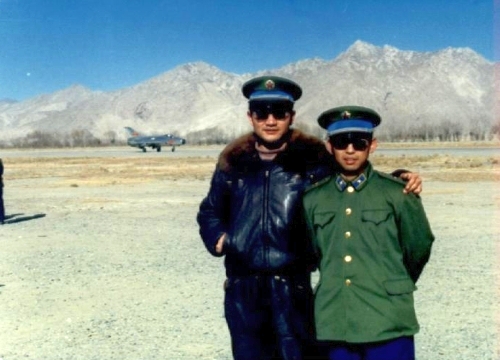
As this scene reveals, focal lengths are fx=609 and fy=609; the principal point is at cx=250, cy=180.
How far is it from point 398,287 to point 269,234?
669 mm

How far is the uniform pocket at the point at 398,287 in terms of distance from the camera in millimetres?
2787

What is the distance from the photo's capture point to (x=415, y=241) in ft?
9.23

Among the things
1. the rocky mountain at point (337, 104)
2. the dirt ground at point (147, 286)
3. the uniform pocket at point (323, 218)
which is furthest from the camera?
the rocky mountain at point (337, 104)

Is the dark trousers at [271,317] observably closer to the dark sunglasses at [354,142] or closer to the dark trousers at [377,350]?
the dark trousers at [377,350]

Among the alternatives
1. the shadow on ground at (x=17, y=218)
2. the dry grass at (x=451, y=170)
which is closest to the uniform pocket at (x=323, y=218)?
the shadow on ground at (x=17, y=218)

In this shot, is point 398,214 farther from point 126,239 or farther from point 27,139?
point 27,139

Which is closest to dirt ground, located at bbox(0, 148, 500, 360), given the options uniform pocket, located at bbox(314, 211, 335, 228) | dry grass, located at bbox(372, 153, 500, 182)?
uniform pocket, located at bbox(314, 211, 335, 228)

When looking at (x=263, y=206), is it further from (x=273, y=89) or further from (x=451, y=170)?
(x=451, y=170)

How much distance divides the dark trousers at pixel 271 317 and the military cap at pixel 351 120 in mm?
779

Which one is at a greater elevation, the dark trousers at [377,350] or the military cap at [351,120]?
the military cap at [351,120]

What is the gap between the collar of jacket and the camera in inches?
123

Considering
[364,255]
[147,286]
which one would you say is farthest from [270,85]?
[147,286]

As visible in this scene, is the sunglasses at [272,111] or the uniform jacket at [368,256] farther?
the sunglasses at [272,111]

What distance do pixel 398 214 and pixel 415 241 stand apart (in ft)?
0.49
